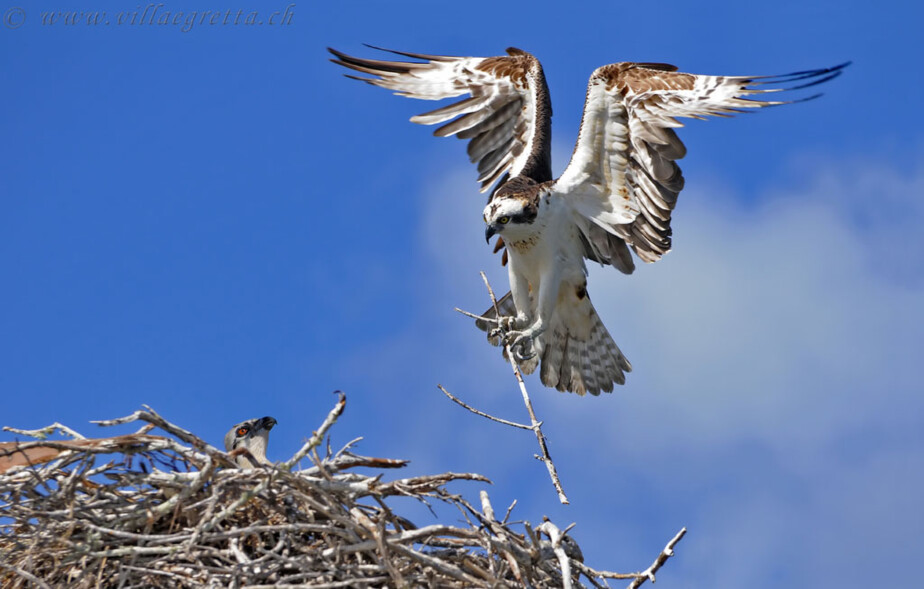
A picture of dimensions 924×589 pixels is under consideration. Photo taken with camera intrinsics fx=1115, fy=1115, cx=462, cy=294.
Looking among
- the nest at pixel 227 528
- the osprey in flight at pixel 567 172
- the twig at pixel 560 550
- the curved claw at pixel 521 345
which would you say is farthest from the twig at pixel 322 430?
the curved claw at pixel 521 345

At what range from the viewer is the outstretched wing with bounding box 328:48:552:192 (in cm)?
958

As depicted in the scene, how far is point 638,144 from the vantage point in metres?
8.07

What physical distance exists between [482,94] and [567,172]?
1.69 m

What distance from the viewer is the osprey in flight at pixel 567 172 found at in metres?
7.98

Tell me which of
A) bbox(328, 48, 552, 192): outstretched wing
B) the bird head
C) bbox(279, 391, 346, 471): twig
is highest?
bbox(328, 48, 552, 192): outstretched wing

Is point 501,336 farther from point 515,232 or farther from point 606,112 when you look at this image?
point 606,112

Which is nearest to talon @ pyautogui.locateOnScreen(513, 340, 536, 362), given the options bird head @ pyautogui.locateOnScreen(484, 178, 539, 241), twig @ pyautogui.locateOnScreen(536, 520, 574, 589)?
bird head @ pyautogui.locateOnScreen(484, 178, 539, 241)

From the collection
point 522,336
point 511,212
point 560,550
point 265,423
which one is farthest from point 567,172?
point 560,550

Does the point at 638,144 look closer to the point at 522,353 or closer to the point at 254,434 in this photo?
the point at 522,353

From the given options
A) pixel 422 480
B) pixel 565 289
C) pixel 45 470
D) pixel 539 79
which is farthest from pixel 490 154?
pixel 45 470

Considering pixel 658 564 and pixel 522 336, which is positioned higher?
pixel 522 336

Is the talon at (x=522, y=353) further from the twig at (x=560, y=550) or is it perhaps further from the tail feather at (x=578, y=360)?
the twig at (x=560, y=550)

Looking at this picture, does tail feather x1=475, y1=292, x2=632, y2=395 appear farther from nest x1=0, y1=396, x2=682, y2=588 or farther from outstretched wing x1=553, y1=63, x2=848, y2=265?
nest x1=0, y1=396, x2=682, y2=588

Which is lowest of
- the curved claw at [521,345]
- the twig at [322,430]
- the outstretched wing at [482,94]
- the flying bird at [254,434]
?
the twig at [322,430]
